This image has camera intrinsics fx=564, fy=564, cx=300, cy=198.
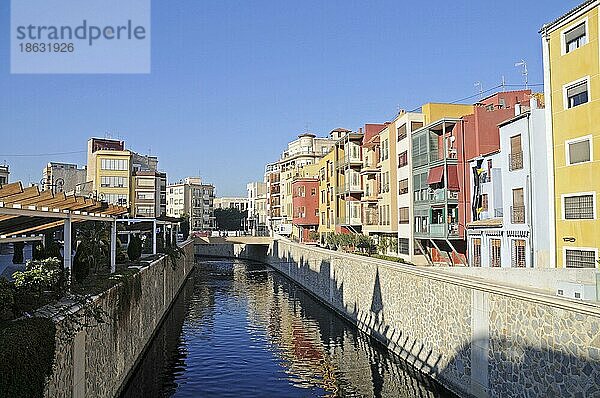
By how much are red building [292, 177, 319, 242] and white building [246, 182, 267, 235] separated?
55467mm

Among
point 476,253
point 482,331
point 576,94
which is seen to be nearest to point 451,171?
point 476,253

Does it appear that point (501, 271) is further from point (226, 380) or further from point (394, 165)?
point (394, 165)

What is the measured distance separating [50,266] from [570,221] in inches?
903

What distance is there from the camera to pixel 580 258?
26.5 meters

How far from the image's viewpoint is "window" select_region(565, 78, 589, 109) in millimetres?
26344

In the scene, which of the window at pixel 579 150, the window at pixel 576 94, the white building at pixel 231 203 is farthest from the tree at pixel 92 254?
the white building at pixel 231 203

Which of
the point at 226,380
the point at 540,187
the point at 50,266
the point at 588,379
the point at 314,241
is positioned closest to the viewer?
the point at 588,379

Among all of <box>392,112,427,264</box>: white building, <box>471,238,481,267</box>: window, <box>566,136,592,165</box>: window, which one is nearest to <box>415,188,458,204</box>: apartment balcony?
<box>392,112,427,264</box>: white building

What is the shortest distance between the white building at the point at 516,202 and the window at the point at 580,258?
49.8 inches

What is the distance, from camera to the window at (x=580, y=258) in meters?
25.7

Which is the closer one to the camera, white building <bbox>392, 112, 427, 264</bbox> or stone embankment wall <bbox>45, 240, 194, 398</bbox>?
stone embankment wall <bbox>45, 240, 194, 398</bbox>

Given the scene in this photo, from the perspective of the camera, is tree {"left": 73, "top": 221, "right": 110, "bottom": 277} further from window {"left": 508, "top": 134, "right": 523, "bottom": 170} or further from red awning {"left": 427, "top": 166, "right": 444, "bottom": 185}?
window {"left": 508, "top": 134, "right": 523, "bottom": 170}

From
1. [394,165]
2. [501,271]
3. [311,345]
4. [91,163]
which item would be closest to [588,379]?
[501,271]

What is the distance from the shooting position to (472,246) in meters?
36.4
